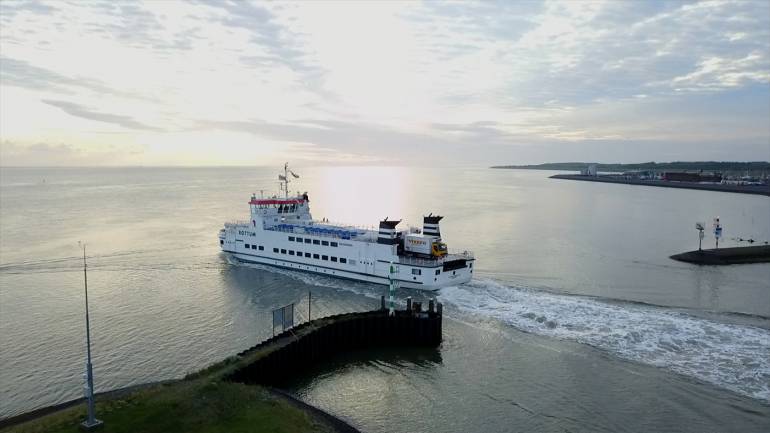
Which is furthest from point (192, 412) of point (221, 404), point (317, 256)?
point (317, 256)

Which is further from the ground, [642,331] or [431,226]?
[431,226]

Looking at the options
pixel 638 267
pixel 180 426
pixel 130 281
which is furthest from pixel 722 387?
pixel 130 281

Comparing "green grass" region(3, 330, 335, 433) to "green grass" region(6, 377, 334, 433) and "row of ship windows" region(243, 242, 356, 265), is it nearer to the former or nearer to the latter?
"green grass" region(6, 377, 334, 433)

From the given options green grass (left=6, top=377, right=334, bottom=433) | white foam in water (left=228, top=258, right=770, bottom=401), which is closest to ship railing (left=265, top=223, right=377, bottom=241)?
white foam in water (left=228, top=258, right=770, bottom=401)

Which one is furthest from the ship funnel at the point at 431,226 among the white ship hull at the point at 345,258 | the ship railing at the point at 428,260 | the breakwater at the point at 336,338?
the breakwater at the point at 336,338

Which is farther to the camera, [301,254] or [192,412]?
[301,254]

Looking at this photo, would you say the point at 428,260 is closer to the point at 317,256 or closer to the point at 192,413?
the point at 317,256
